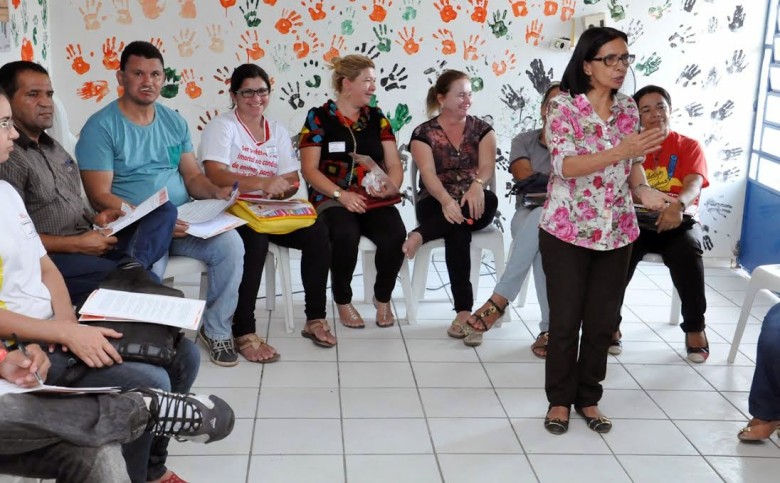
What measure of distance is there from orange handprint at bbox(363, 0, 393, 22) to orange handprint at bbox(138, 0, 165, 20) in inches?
43.5

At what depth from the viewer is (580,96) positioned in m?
2.72

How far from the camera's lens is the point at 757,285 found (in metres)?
3.49

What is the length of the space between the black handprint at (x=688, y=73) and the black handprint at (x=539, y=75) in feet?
2.47

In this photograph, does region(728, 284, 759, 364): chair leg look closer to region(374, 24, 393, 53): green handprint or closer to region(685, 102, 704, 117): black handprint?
region(685, 102, 704, 117): black handprint

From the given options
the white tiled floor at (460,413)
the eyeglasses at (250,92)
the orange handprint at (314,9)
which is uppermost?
the orange handprint at (314,9)

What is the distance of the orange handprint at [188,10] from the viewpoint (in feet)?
15.1

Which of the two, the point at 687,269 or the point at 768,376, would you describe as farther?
the point at 687,269

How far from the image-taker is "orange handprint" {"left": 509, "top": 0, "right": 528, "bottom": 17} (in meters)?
4.81

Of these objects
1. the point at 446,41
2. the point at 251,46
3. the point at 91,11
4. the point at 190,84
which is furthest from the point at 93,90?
the point at 446,41

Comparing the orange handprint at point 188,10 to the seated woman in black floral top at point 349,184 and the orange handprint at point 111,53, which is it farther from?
the seated woman in black floral top at point 349,184

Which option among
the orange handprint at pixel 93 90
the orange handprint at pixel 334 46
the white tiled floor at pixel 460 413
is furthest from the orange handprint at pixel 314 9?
the white tiled floor at pixel 460 413

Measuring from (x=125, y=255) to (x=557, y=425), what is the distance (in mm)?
1580

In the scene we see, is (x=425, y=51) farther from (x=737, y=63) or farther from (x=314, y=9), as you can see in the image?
(x=737, y=63)

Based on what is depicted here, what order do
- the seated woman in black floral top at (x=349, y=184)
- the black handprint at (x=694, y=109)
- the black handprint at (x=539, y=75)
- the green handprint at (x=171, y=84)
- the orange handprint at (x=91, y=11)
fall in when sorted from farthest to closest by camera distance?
the black handprint at (x=694, y=109), the black handprint at (x=539, y=75), the green handprint at (x=171, y=84), the orange handprint at (x=91, y=11), the seated woman in black floral top at (x=349, y=184)
